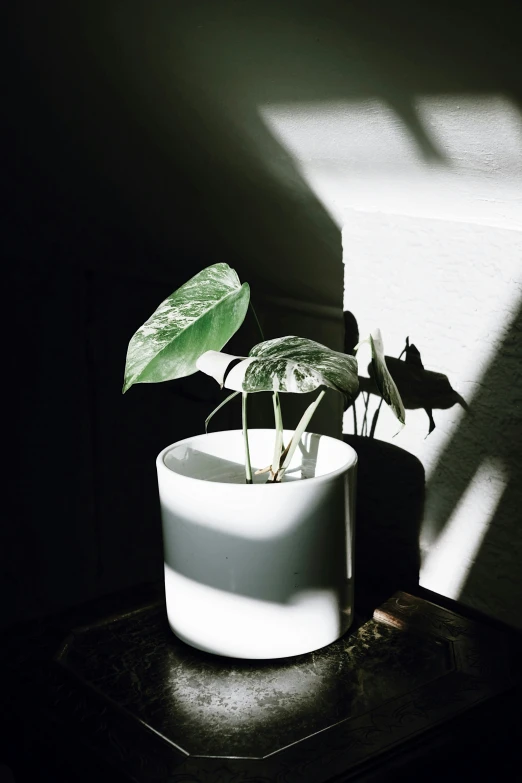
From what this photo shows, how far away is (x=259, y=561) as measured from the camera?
0.75 metres

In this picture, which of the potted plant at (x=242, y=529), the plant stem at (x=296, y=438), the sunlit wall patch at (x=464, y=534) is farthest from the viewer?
the sunlit wall patch at (x=464, y=534)

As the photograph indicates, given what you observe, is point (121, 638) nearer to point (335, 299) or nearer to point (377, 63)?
point (377, 63)

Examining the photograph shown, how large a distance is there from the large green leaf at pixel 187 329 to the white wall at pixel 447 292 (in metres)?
0.26

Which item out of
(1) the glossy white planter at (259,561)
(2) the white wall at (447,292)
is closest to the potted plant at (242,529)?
(1) the glossy white planter at (259,561)

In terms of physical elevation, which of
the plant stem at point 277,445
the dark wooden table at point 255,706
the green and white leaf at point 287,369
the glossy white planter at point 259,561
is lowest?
the dark wooden table at point 255,706

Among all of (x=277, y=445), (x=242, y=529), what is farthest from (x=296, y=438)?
(x=242, y=529)

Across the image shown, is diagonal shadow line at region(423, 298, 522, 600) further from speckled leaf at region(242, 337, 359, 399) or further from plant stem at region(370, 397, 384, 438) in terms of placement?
speckled leaf at region(242, 337, 359, 399)

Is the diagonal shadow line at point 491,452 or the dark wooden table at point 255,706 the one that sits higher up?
the diagonal shadow line at point 491,452

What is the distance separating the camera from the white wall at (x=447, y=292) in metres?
0.88

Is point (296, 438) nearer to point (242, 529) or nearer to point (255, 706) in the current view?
point (242, 529)

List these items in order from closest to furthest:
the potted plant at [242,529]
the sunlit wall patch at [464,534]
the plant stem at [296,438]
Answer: the potted plant at [242,529]
the plant stem at [296,438]
the sunlit wall patch at [464,534]

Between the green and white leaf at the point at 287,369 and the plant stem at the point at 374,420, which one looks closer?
the green and white leaf at the point at 287,369

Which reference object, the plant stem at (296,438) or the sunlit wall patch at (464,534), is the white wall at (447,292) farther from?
the plant stem at (296,438)

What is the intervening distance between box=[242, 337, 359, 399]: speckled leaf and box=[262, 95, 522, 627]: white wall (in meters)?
0.30
